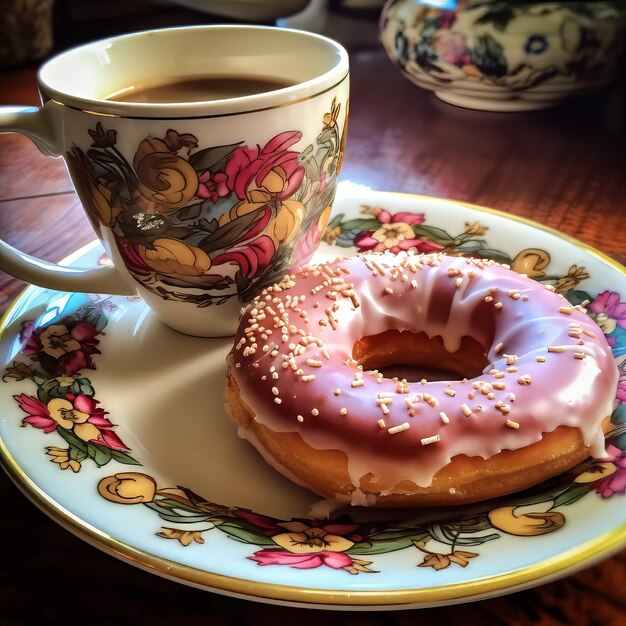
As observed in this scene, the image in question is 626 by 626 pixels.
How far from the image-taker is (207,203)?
61cm

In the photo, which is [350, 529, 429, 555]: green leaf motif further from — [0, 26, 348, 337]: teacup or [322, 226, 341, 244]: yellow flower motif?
[322, 226, 341, 244]: yellow flower motif

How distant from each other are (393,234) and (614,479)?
0.44m

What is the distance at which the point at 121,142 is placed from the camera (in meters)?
0.58

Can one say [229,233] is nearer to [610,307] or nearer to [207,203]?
[207,203]

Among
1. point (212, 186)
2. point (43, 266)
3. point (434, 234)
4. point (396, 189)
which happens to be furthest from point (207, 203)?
point (396, 189)

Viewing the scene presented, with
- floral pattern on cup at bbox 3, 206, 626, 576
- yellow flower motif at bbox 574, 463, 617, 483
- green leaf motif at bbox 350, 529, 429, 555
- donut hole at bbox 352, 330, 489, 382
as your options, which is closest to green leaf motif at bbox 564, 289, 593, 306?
floral pattern on cup at bbox 3, 206, 626, 576

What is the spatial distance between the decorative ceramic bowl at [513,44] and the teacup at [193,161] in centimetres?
46

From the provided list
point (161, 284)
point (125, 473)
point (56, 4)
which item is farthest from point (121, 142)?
point (56, 4)

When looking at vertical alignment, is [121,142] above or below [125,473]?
above

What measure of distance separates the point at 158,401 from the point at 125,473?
116 mm

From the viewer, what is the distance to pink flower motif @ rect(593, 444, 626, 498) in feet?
1.47

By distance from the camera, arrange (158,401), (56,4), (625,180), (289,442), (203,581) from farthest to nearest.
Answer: (56,4) → (625,180) → (158,401) → (289,442) → (203,581)

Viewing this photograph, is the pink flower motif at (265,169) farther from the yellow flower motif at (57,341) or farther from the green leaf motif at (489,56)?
the green leaf motif at (489,56)

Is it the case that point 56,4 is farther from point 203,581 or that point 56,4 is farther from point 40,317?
point 203,581
